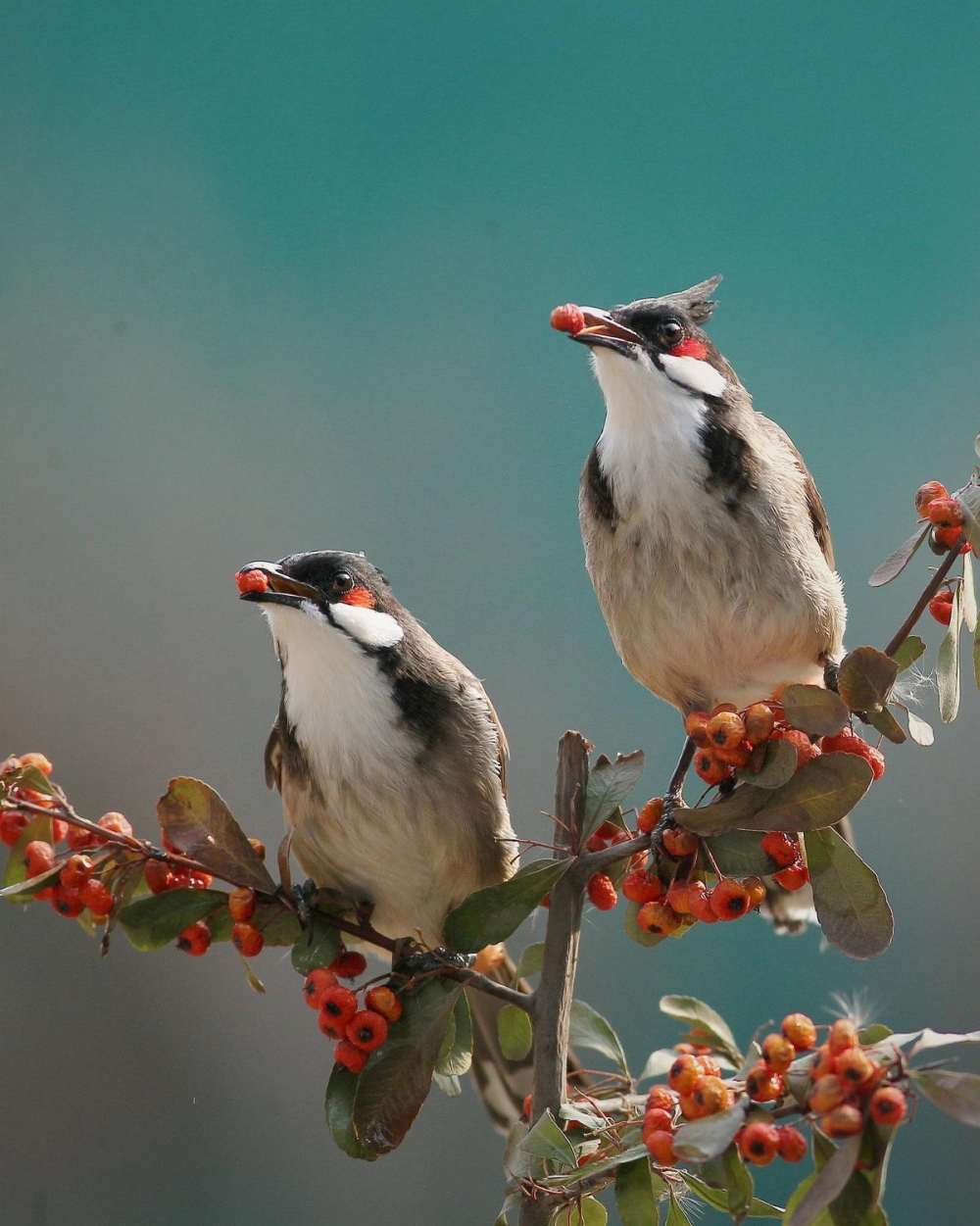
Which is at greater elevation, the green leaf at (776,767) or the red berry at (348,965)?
the green leaf at (776,767)

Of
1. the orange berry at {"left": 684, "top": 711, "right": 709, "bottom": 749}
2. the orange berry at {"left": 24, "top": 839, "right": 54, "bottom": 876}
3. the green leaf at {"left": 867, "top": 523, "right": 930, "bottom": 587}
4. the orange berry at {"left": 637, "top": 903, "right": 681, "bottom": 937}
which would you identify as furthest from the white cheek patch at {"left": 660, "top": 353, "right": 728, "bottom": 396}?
the orange berry at {"left": 24, "top": 839, "right": 54, "bottom": 876}

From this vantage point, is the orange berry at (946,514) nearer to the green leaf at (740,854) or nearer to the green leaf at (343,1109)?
the green leaf at (740,854)

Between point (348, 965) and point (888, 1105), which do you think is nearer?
point (888, 1105)

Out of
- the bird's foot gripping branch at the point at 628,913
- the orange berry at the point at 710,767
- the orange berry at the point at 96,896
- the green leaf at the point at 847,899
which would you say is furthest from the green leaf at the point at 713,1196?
the orange berry at the point at 96,896

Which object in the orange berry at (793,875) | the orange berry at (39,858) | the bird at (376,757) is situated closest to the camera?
the orange berry at (793,875)

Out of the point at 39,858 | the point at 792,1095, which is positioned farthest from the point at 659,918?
the point at 39,858

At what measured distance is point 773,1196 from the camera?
280cm

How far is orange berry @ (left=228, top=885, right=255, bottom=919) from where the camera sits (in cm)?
120

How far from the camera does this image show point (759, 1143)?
841 mm

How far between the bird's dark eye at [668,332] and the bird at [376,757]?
1.45ft

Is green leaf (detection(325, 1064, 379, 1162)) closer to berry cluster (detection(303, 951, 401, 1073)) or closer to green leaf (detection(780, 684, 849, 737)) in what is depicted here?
berry cluster (detection(303, 951, 401, 1073))

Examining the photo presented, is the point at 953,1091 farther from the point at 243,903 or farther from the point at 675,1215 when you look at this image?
the point at 243,903

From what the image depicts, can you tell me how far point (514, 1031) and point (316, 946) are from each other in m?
0.28

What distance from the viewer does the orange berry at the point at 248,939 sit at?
3.93ft
